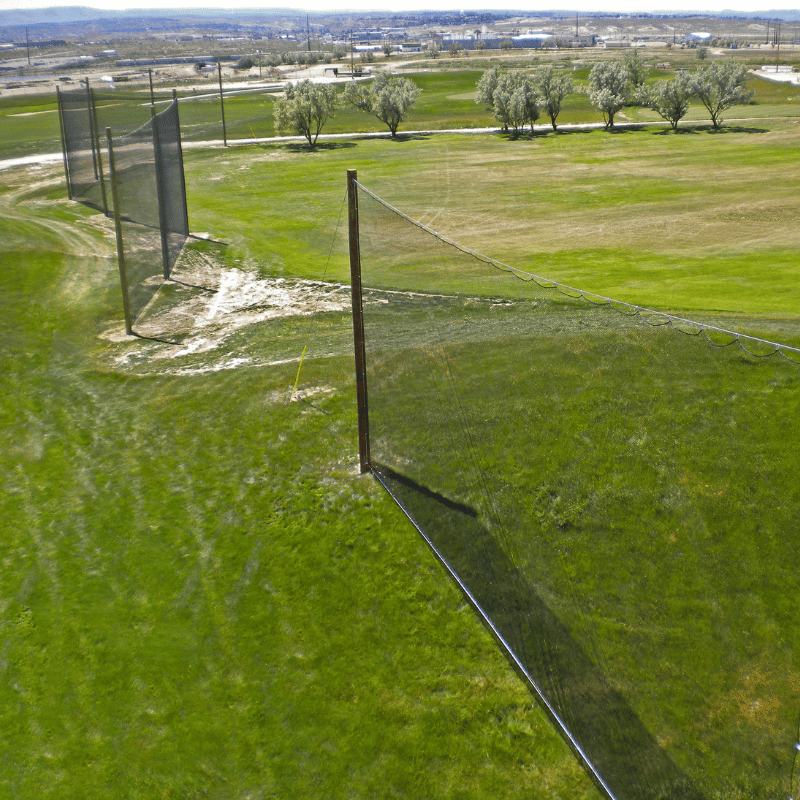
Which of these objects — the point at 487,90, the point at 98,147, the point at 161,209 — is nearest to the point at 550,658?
the point at 161,209

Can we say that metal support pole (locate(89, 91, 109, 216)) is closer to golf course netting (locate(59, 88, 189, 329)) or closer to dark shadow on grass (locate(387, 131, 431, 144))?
golf course netting (locate(59, 88, 189, 329))

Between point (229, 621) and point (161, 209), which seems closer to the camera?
point (229, 621)

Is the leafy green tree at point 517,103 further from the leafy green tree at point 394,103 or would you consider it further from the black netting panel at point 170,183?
the black netting panel at point 170,183

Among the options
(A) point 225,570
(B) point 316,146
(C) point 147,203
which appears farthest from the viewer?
(B) point 316,146

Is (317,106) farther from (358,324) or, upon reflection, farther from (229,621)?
(229,621)

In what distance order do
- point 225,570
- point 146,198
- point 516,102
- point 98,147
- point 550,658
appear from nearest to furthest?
point 550,658 → point 225,570 → point 146,198 → point 98,147 → point 516,102
